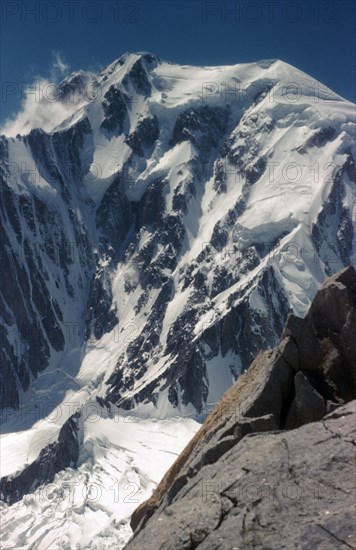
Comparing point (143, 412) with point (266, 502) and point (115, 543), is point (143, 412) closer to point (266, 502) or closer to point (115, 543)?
point (115, 543)

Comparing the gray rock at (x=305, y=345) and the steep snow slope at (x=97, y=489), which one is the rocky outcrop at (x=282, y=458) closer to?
the gray rock at (x=305, y=345)

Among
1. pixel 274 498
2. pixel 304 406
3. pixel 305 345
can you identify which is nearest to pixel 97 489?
pixel 305 345

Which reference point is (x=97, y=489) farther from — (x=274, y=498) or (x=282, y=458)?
(x=274, y=498)

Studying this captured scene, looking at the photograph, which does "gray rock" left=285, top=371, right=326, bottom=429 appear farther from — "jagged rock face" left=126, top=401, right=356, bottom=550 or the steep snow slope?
the steep snow slope

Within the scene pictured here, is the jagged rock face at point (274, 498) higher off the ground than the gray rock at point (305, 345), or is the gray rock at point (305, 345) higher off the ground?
the gray rock at point (305, 345)

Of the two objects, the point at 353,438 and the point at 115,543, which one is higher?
the point at 353,438

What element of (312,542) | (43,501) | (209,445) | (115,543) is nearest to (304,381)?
(209,445)

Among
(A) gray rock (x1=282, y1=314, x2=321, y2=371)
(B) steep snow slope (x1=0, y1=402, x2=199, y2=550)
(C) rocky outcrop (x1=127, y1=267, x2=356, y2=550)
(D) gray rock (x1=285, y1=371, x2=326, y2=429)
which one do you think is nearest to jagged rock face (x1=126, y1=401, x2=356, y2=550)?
(C) rocky outcrop (x1=127, y1=267, x2=356, y2=550)

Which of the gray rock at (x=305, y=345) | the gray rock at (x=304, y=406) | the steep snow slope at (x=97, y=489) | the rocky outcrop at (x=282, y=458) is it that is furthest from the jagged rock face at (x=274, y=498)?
the steep snow slope at (x=97, y=489)
